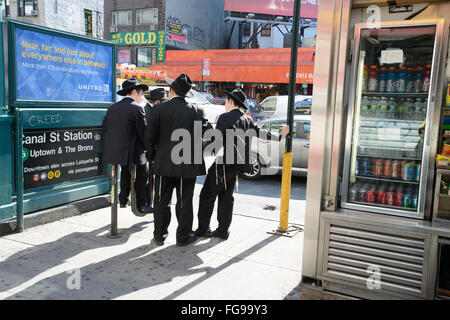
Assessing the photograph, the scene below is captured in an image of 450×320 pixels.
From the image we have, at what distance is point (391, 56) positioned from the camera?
365cm

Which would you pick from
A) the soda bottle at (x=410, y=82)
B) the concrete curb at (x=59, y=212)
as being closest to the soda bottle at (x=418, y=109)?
the soda bottle at (x=410, y=82)

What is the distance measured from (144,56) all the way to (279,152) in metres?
24.9

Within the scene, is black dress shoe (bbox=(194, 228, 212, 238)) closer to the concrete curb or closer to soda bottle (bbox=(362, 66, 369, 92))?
the concrete curb

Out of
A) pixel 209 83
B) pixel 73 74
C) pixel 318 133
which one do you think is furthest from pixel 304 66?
pixel 318 133

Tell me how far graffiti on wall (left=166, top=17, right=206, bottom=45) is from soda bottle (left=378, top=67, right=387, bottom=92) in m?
28.1

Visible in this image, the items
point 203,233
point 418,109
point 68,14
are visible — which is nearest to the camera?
point 418,109

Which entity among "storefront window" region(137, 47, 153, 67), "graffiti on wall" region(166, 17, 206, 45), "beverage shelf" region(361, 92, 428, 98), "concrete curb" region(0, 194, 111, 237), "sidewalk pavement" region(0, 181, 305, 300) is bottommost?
"sidewalk pavement" region(0, 181, 305, 300)

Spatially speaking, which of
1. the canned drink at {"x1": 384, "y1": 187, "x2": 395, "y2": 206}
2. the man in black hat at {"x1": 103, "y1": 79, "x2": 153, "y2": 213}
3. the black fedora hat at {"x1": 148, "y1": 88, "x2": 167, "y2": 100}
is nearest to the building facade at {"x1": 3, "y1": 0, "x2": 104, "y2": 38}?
the black fedora hat at {"x1": 148, "y1": 88, "x2": 167, "y2": 100}

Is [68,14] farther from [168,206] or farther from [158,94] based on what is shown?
[168,206]

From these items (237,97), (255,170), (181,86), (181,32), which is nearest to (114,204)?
(181,86)

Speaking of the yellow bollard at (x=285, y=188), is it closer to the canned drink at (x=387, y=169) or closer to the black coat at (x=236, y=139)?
the black coat at (x=236, y=139)

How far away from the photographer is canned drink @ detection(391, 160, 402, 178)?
12.2 feet

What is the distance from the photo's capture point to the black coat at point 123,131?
494 cm
